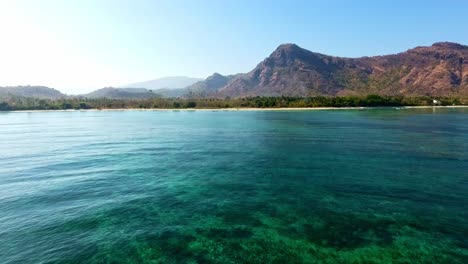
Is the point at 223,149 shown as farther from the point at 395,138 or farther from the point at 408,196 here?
the point at 395,138

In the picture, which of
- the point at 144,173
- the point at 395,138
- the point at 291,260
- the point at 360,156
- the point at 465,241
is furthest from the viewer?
the point at 395,138

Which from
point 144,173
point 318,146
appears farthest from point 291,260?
point 318,146

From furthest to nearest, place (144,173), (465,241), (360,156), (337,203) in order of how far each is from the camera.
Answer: (360,156), (144,173), (337,203), (465,241)

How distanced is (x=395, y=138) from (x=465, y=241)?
49.1 m

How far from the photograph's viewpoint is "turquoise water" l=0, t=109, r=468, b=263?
16.7 meters

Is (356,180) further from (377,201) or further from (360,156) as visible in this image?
(360,156)

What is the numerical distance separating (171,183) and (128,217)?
943cm

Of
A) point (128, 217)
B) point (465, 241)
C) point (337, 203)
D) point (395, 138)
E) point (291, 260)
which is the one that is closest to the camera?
point (291, 260)

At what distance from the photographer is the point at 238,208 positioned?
77.5ft

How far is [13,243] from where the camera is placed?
1819 centimetres

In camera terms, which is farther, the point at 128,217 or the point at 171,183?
the point at 171,183

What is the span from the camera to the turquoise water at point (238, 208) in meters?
16.7

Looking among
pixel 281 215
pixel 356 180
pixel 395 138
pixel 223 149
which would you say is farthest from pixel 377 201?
pixel 395 138

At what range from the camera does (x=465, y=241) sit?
56.9 feet
